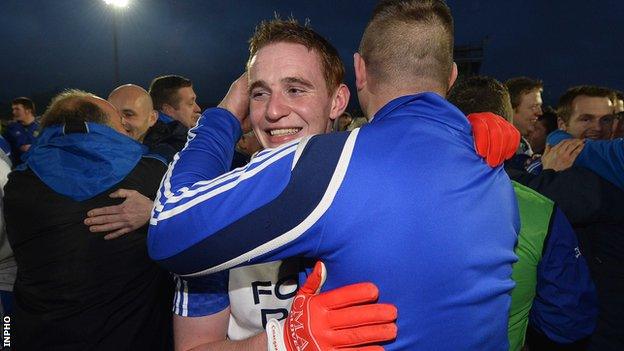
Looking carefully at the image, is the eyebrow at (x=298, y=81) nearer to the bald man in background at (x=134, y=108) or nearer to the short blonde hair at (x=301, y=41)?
the short blonde hair at (x=301, y=41)

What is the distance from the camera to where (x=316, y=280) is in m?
1.01

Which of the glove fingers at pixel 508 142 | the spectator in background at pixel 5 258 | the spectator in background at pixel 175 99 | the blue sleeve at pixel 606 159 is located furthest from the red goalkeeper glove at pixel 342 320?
the spectator in background at pixel 175 99

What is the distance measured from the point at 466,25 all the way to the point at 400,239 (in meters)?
63.2

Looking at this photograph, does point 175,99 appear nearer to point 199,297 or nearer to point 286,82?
point 286,82

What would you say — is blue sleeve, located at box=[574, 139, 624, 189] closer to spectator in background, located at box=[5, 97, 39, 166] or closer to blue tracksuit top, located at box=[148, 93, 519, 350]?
blue tracksuit top, located at box=[148, 93, 519, 350]

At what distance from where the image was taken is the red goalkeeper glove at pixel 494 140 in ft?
3.73

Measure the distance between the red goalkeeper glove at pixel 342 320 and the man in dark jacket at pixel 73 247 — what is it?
1.58 metres

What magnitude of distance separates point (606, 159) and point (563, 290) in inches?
37.5

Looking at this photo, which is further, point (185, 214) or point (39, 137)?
point (39, 137)

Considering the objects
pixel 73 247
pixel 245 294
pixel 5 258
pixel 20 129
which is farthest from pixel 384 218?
pixel 20 129

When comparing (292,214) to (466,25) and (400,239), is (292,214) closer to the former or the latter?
(400,239)

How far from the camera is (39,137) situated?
2285 mm

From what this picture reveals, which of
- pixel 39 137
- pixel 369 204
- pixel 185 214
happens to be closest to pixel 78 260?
pixel 39 137

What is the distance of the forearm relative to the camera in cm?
113
